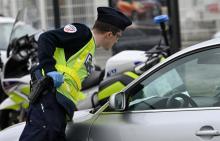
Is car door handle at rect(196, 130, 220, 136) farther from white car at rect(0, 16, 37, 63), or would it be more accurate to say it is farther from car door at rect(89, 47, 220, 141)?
white car at rect(0, 16, 37, 63)

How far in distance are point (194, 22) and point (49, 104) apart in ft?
24.6

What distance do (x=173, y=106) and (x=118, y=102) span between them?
373 mm

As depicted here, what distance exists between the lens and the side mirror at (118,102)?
4.16 m

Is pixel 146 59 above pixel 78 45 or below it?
below

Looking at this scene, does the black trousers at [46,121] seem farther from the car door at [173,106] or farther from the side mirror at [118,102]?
the side mirror at [118,102]

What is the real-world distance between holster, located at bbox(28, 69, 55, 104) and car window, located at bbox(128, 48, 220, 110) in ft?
1.91

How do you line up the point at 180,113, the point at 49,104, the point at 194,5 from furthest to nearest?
the point at 194,5, the point at 49,104, the point at 180,113

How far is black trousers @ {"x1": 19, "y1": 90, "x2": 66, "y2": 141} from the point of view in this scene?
4320 mm

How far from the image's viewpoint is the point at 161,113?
13.2 feet

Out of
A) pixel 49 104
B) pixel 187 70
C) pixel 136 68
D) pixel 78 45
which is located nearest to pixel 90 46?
pixel 78 45

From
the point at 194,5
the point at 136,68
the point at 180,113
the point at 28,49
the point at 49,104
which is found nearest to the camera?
the point at 180,113

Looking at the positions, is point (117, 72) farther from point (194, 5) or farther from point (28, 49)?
point (194, 5)

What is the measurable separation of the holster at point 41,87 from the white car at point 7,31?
364 cm

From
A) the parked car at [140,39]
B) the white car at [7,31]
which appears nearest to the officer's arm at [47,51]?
the white car at [7,31]
